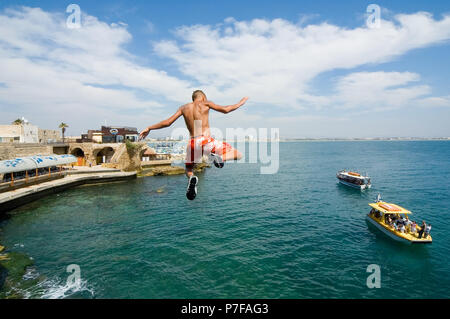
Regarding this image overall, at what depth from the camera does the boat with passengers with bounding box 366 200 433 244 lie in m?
24.1

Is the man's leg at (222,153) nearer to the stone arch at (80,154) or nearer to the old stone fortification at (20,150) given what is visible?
the old stone fortification at (20,150)

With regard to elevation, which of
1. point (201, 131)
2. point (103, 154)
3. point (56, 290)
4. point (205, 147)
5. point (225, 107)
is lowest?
point (56, 290)

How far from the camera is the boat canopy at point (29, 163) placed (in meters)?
32.5

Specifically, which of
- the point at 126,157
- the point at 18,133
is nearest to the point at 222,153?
the point at 126,157

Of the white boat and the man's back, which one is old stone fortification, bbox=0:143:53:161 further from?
the white boat

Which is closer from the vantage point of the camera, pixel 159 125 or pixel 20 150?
pixel 159 125

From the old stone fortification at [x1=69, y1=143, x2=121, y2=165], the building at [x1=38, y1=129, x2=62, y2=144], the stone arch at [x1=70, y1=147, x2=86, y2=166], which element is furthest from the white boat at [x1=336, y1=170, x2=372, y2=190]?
the building at [x1=38, y1=129, x2=62, y2=144]

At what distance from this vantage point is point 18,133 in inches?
2234

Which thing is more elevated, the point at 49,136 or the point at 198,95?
the point at 49,136

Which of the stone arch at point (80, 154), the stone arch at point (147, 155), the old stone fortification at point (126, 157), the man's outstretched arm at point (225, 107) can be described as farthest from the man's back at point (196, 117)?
the stone arch at point (147, 155)

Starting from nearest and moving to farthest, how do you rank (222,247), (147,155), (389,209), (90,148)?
(222,247), (389,209), (90,148), (147,155)

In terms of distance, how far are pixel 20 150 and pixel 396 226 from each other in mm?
59857

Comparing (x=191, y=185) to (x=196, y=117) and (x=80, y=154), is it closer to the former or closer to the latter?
(x=196, y=117)
